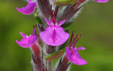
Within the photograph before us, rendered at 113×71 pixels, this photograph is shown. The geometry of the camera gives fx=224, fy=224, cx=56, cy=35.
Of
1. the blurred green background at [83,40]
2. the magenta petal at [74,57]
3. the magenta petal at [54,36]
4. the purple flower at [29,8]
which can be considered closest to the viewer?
the magenta petal at [54,36]

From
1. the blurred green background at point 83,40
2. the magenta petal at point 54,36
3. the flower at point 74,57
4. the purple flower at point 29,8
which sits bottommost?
the blurred green background at point 83,40

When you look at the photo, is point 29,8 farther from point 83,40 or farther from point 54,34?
point 83,40

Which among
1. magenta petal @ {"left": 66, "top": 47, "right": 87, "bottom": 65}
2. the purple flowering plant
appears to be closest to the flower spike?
the purple flowering plant

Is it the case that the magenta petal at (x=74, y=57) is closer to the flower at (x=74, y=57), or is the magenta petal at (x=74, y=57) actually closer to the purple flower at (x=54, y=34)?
the flower at (x=74, y=57)

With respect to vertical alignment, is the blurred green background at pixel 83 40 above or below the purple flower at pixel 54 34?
below

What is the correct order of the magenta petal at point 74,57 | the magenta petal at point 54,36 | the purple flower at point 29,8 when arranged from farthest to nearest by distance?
the purple flower at point 29,8 → the magenta petal at point 74,57 → the magenta petal at point 54,36

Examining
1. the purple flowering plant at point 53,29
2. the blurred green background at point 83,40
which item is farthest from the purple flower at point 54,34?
the blurred green background at point 83,40

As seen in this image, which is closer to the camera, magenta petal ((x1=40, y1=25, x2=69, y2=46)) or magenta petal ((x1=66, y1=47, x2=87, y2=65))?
magenta petal ((x1=40, y1=25, x2=69, y2=46))

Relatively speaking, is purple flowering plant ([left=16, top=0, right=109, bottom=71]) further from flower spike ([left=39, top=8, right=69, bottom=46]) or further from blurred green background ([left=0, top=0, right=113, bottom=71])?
blurred green background ([left=0, top=0, right=113, bottom=71])
